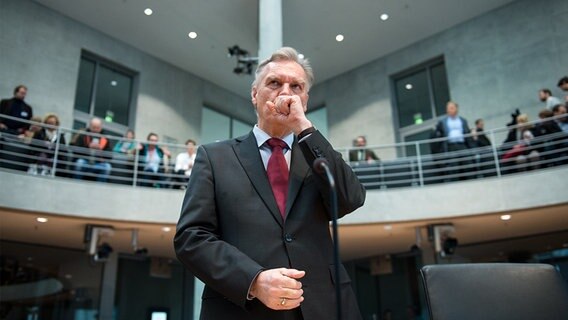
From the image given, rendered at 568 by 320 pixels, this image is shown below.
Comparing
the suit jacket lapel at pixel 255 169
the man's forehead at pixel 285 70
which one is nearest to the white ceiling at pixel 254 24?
the man's forehead at pixel 285 70

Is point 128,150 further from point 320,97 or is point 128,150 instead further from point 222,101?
point 320,97

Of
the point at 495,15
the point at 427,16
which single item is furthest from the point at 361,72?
the point at 495,15

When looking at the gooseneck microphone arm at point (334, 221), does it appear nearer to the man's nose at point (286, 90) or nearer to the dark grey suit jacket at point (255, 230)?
the dark grey suit jacket at point (255, 230)

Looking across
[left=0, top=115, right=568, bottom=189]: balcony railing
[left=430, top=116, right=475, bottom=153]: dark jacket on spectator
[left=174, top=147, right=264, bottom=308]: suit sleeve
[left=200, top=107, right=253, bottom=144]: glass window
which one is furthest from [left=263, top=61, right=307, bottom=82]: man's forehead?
[left=200, top=107, right=253, bottom=144]: glass window

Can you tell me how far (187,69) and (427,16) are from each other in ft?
24.3

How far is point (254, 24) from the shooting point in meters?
13.8

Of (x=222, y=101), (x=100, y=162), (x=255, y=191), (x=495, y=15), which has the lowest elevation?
(x=255, y=191)

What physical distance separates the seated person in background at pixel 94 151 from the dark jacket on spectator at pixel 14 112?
99cm

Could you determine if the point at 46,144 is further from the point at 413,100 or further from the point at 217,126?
the point at 413,100

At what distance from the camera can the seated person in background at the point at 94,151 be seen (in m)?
9.92

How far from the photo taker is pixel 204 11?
13336mm

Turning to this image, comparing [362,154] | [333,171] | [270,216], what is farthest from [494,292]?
[362,154]

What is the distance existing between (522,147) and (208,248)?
31.7 feet

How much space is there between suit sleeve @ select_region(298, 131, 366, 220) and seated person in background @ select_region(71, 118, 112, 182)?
879cm
